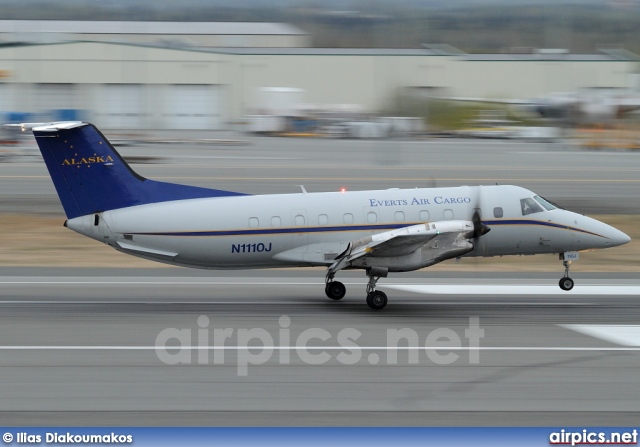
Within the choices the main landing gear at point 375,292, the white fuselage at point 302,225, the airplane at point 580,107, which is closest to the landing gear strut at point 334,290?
the white fuselage at point 302,225

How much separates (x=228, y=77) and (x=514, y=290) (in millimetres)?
58593

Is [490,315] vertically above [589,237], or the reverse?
[589,237]

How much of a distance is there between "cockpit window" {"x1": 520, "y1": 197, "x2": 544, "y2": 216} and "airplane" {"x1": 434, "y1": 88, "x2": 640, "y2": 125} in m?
50.7

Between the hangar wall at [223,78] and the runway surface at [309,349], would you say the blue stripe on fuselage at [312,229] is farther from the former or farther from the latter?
the hangar wall at [223,78]

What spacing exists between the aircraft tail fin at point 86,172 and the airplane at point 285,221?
0.07ft

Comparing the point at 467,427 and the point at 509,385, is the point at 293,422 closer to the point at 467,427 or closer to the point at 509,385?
the point at 467,427

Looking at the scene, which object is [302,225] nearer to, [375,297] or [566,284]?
[375,297]

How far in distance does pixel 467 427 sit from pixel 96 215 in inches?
416

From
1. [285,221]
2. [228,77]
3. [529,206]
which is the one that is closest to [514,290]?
[529,206]

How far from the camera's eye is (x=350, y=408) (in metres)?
11.8

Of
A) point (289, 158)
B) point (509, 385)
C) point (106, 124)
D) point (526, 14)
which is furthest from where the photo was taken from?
point (526, 14)

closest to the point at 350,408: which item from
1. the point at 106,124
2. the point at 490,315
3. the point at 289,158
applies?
the point at 490,315

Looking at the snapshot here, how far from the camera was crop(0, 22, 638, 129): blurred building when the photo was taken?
7275 cm

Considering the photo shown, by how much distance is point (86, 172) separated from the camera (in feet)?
60.8
